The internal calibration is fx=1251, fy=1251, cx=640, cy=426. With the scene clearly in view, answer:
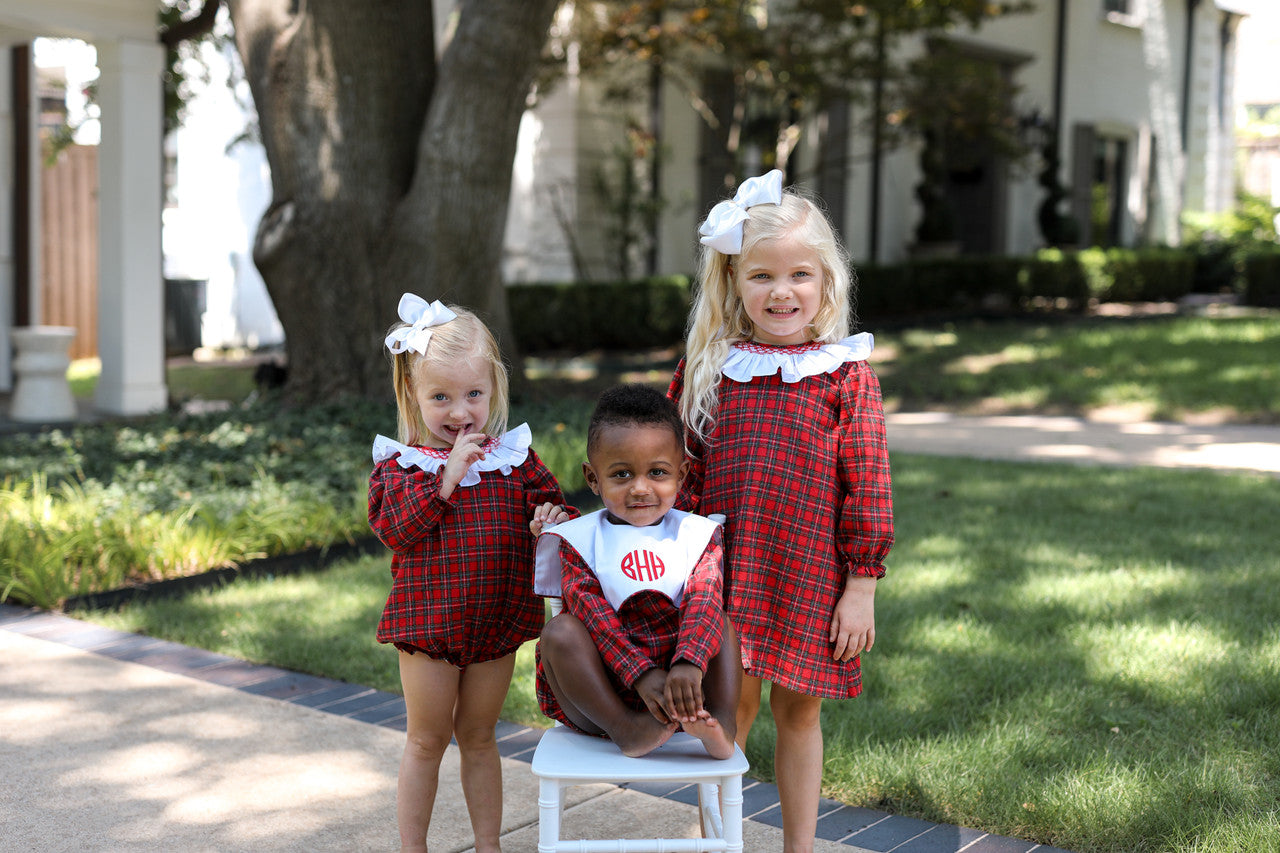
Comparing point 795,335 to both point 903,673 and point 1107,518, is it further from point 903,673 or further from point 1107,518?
point 1107,518

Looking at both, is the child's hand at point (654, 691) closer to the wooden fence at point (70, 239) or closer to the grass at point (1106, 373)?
the grass at point (1106, 373)

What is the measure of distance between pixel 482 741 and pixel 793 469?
89 centimetres

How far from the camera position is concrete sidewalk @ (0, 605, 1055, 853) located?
2871mm

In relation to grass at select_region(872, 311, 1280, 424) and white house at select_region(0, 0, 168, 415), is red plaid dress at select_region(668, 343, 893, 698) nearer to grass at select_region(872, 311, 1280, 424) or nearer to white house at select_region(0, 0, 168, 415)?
grass at select_region(872, 311, 1280, 424)

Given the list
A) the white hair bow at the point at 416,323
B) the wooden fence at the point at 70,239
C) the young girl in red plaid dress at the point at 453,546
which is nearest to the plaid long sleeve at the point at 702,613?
the young girl in red plaid dress at the point at 453,546

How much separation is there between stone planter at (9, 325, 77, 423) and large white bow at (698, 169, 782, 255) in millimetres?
7825

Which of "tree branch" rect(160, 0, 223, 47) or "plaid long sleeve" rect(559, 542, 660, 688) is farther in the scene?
"tree branch" rect(160, 0, 223, 47)

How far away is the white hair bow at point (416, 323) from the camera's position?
259 centimetres

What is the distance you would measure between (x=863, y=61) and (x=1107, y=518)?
807cm

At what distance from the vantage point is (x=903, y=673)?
12.6ft

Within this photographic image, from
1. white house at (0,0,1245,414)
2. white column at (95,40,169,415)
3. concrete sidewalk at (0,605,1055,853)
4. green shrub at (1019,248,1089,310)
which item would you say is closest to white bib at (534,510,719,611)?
concrete sidewalk at (0,605,1055,853)

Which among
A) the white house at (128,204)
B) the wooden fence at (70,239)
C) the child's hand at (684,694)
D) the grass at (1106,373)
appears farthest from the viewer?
the wooden fence at (70,239)

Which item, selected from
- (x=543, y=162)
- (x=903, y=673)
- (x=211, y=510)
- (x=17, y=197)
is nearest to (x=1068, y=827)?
(x=903, y=673)

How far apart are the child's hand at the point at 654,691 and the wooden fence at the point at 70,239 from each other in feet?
40.5
